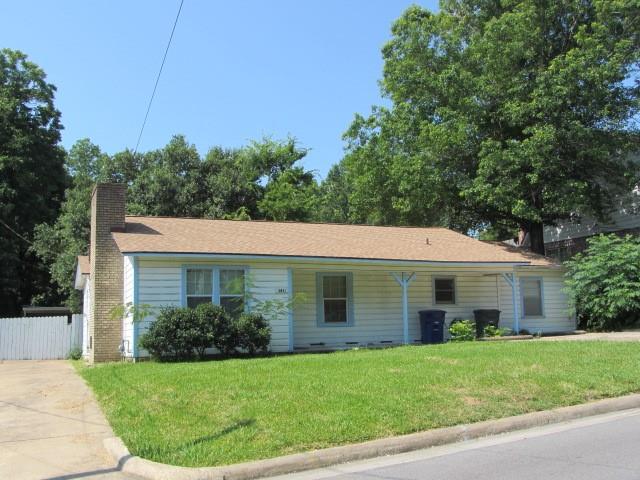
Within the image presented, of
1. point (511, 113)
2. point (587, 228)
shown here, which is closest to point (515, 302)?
point (511, 113)

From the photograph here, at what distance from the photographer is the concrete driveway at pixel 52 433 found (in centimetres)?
661

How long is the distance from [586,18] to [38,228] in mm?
30242

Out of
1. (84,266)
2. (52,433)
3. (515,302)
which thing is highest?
(84,266)

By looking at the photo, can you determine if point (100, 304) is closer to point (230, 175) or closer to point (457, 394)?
point (457, 394)

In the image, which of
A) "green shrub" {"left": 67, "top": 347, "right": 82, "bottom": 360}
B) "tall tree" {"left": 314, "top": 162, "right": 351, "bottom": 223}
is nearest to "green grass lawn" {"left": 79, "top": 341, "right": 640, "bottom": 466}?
"green shrub" {"left": 67, "top": 347, "right": 82, "bottom": 360}

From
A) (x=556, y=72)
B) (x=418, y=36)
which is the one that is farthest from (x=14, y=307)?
(x=556, y=72)

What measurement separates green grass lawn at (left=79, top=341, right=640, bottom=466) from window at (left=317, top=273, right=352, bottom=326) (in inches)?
229

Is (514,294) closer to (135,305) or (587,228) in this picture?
(587,228)

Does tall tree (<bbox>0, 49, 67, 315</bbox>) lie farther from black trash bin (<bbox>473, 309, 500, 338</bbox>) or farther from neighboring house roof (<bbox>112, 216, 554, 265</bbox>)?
black trash bin (<bbox>473, 309, 500, 338</bbox>)

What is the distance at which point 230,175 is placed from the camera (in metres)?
37.4

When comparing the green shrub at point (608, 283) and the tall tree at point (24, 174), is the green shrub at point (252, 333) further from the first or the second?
the tall tree at point (24, 174)

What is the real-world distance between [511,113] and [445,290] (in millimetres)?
8481

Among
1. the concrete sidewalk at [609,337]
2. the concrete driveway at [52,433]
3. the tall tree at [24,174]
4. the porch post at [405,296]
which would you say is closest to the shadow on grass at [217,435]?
the concrete driveway at [52,433]

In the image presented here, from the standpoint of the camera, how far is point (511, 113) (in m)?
25.0
